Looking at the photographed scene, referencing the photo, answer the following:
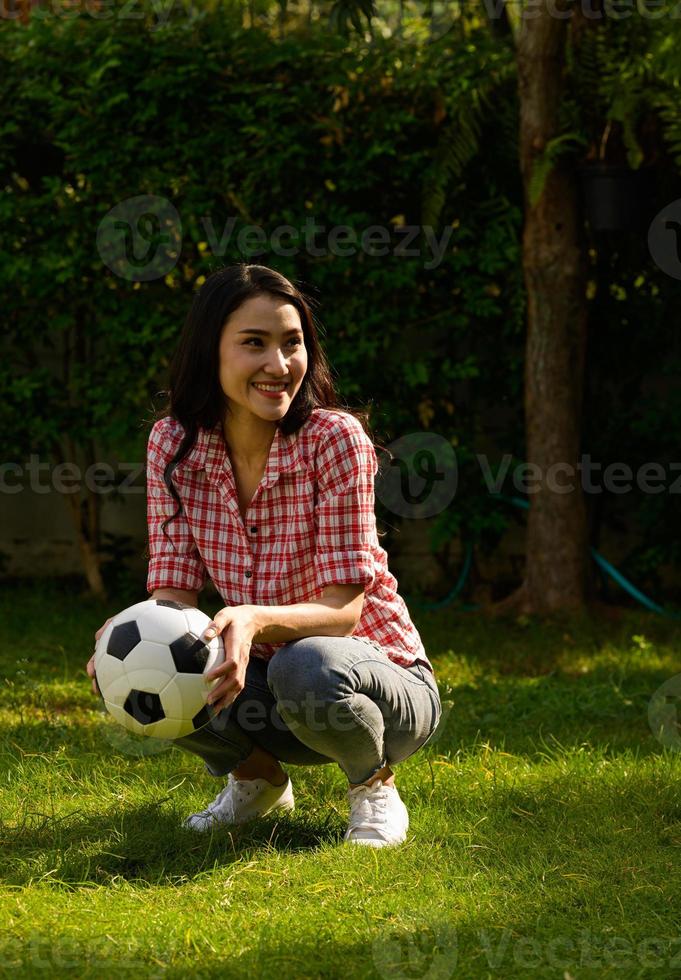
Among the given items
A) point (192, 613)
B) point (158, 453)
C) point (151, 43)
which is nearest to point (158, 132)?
point (151, 43)

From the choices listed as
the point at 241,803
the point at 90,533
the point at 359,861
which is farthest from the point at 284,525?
the point at 90,533

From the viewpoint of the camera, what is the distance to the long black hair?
3.14 m

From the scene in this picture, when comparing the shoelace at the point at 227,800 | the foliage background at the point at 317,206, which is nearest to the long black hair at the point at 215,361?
the shoelace at the point at 227,800

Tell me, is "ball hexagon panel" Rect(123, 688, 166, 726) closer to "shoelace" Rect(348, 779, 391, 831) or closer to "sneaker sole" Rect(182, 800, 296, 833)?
"sneaker sole" Rect(182, 800, 296, 833)

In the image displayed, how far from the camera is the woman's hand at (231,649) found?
2.79 meters

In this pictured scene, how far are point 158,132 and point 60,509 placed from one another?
91.3 inches

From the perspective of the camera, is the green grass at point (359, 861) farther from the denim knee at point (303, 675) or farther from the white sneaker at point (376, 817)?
the denim knee at point (303, 675)

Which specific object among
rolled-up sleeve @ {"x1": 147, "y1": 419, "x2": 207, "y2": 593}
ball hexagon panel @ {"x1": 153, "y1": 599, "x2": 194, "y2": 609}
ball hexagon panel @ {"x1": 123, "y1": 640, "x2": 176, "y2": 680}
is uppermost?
rolled-up sleeve @ {"x1": 147, "y1": 419, "x2": 207, "y2": 593}

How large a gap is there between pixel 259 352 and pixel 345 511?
0.46m

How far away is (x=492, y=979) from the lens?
2326mm

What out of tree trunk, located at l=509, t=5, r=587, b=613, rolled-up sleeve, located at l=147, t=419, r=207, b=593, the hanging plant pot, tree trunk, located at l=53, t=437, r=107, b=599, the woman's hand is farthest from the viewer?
tree trunk, located at l=53, t=437, r=107, b=599

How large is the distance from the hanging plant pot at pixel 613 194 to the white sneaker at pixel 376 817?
3.72 m

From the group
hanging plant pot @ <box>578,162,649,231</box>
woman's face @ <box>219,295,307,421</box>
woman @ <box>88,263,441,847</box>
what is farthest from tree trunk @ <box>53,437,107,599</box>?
woman's face @ <box>219,295,307,421</box>

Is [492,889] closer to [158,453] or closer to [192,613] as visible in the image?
[192,613]
